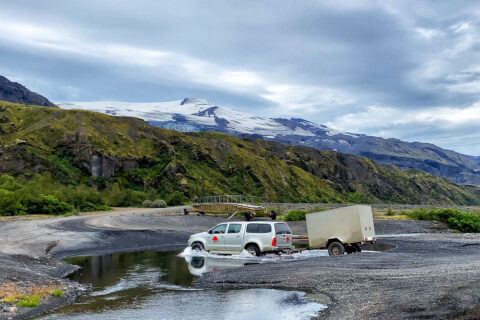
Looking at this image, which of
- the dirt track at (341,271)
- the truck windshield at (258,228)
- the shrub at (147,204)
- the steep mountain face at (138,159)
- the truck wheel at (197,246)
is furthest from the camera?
the steep mountain face at (138,159)

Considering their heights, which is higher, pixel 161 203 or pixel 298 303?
pixel 161 203

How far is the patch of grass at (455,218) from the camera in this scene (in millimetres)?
40153

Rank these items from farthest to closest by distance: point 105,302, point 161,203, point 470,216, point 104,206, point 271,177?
point 271,177 → point 161,203 → point 104,206 → point 470,216 → point 105,302

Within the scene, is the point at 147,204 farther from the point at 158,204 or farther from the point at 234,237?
the point at 234,237

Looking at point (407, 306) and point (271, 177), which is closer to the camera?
point (407, 306)

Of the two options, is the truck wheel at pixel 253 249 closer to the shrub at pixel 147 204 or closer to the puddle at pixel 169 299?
the puddle at pixel 169 299

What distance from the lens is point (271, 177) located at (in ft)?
364

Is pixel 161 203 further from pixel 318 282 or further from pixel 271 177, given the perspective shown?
pixel 318 282

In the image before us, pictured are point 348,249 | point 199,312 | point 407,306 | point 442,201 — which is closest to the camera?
point 407,306

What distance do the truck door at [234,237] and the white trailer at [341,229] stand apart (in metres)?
4.36

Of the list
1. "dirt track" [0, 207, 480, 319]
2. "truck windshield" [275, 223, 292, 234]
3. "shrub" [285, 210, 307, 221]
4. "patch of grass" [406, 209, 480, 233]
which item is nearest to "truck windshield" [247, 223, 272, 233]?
"truck windshield" [275, 223, 292, 234]

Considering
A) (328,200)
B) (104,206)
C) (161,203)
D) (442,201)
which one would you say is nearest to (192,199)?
(161,203)

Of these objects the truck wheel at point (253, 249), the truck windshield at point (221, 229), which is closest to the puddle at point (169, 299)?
the truck wheel at point (253, 249)

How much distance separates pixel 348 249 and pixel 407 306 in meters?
15.1
